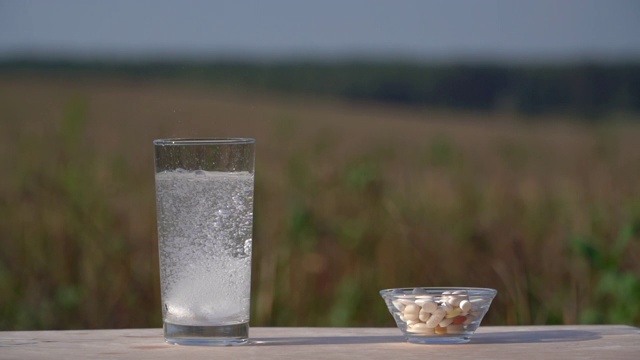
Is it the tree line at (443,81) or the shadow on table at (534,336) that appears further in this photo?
the tree line at (443,81)

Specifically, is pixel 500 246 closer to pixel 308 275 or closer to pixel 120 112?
pixel 308 275

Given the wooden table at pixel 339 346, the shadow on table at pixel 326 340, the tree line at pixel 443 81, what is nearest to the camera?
the wooden table at pixel 339 346

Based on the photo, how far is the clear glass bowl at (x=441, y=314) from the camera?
1.01 metres

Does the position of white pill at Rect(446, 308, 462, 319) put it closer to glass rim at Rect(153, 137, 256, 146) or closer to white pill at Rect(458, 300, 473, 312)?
white pill at Rect(458, 300, 473, 312)

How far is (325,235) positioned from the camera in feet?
10.7

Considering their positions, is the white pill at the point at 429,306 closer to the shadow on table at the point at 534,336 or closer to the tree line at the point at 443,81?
the shadow on table at the point at 534,336

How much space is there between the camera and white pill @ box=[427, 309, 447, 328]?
3.33 ft

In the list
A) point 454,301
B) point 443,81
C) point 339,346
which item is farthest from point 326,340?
point 443,81

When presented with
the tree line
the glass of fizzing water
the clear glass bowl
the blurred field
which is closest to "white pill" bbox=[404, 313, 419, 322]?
the clear glass bowl

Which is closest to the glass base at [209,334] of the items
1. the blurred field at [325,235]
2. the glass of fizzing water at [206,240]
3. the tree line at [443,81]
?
the glass of fizzing water at [206,240]

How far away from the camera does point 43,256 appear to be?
2.97 metres

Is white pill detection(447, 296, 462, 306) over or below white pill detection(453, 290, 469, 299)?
below

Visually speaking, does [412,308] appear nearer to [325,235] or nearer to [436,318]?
[436,318]

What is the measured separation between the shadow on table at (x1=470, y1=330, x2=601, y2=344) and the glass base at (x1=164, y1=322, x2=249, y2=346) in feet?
0.84
